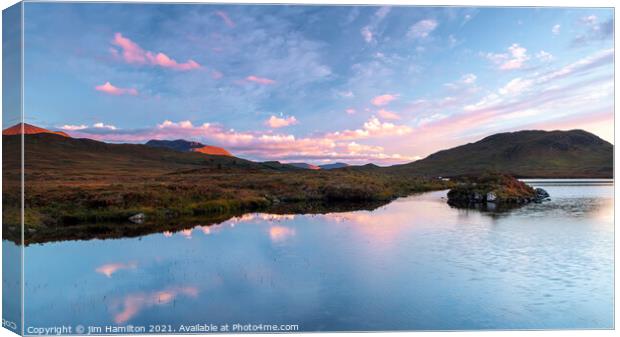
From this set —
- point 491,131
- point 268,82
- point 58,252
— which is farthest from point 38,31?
point 491,131

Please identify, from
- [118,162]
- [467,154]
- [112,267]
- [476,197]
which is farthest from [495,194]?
[118,162]

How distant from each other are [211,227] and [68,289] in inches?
470

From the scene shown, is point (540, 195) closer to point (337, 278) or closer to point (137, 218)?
point (337, 278)

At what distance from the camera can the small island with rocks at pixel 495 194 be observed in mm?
39250

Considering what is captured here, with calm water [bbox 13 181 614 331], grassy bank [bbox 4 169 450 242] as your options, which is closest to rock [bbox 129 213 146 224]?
grassy bank [bbox 4 169 450 242]

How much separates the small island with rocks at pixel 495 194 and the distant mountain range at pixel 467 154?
311 cm

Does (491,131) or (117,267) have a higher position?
(491,131)

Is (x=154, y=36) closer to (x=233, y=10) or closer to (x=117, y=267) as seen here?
(x=233, y=10)

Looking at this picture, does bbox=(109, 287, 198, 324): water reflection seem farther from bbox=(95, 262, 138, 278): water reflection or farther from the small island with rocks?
the small island with rocks

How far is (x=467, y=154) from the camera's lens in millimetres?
45062

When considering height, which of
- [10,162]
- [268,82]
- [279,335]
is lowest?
[279,335]

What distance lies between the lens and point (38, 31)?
12289mm

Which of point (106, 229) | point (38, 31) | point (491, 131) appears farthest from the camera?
point (106, 229)

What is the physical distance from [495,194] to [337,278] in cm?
3228
